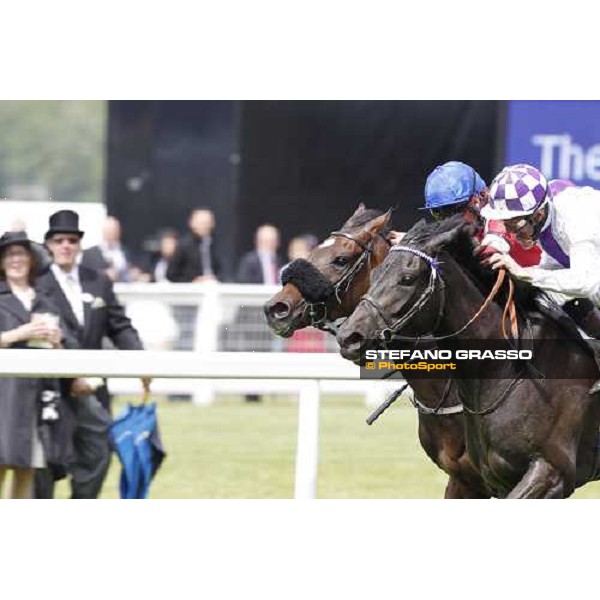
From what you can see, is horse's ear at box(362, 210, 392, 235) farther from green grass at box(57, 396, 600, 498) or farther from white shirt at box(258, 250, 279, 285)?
white shirt at box(258, 250, 279, 285)

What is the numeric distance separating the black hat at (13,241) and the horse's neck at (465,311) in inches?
102

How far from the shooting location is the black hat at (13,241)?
787 cm

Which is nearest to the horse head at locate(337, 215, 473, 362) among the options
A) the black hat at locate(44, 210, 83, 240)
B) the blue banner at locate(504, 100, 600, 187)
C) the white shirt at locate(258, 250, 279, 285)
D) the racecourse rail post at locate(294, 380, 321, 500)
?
the racecourse rail post at locate(294, 380, 321, 500)

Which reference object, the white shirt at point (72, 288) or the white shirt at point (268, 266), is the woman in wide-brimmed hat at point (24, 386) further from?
the white shirt at point (268, 266)

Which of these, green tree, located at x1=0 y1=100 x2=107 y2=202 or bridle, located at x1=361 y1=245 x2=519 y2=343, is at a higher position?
green tree, located at x1=0 y1=100 x2=107 y2=202

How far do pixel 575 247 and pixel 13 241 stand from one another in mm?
3008

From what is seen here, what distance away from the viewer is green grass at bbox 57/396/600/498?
9742mm

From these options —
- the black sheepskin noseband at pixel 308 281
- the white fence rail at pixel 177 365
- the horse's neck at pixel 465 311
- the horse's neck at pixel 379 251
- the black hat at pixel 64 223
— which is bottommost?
the white fence rail at pixel 177 365

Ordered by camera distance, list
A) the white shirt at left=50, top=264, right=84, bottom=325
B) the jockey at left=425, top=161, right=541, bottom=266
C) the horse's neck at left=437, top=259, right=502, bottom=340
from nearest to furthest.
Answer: the horse's neck at left=437, top=259, right=502, bottom=340 < the jockey at left=425, top=161, right=541, bottom=266 < the white shirt at left=50, top=264, right=84, bottom=325

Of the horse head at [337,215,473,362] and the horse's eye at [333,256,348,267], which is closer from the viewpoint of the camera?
the horse head at [337,215,473,362]

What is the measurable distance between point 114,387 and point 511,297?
684 cm

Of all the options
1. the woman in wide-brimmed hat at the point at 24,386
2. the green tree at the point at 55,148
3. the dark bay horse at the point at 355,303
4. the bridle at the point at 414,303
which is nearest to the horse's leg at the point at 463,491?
the dark bay horse at the point at 355,303

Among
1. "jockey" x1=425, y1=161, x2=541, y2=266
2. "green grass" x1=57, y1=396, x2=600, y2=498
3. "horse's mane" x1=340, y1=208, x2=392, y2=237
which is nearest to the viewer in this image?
"jockey" x1=425, y1=161, x2=541, y2=266

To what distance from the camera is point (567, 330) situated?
6.29 meters
